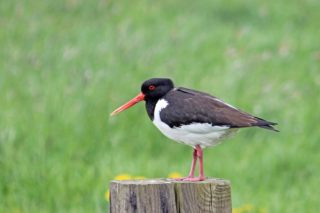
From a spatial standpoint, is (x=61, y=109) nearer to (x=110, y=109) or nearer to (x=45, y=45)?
(x=110, y=109)

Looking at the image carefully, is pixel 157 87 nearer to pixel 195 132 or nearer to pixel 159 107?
pixel 159 107

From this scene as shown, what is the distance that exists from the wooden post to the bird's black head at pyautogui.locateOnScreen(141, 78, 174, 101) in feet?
2.73

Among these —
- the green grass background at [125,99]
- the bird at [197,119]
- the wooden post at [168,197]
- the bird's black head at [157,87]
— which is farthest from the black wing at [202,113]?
the green grass background at [125,99]

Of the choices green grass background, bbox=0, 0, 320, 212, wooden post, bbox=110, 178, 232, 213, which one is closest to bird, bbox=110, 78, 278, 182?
wooden post, bbox=110, 178, 232, 213

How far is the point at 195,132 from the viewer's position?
4082 mm

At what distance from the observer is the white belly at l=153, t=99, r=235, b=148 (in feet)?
13.3

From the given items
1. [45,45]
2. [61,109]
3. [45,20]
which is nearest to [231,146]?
[61,109]

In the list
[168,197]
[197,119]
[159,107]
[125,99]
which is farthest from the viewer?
[125,99]

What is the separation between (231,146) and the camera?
7973 millimetres

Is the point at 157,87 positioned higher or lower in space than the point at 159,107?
higher

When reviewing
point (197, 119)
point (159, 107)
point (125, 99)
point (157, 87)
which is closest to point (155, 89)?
point (157, 87)

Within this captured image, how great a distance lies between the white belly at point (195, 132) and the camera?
4055 mm

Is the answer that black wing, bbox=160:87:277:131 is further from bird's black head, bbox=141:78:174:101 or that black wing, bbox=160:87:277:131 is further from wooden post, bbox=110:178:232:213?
wooden post, bbox=110:178:232:213

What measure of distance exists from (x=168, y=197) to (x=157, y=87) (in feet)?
3.26
